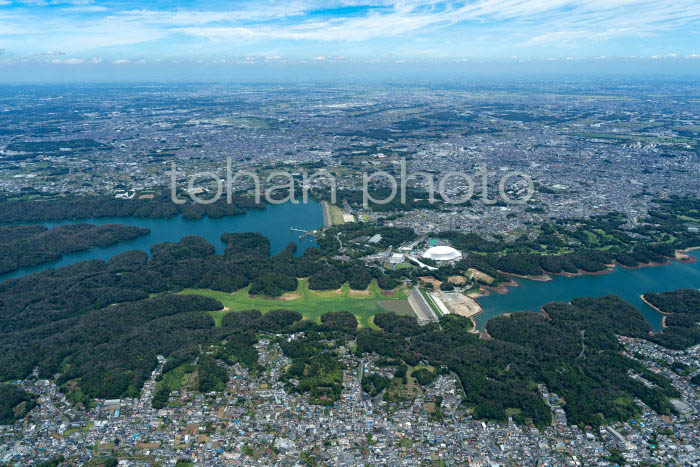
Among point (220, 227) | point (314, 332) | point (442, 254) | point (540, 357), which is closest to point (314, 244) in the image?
point (220, 227)

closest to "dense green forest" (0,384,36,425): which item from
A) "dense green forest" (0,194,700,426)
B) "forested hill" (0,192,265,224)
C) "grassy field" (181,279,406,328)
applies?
"dense green forest" (0,194,700,426)

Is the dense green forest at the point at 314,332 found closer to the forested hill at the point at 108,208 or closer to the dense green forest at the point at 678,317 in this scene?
the dense green forest at the point at 678,317

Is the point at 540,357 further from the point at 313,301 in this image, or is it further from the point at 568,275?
the point at 313,301

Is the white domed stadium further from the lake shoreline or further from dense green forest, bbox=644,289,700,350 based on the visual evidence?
dense green forest, bbox=644,289,700,350

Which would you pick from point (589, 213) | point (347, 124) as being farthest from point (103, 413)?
point (347, 124)

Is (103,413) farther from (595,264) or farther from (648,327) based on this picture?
(595,264)

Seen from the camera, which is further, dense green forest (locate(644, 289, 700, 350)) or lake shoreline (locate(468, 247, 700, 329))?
lake shoreline (locate(468, 247, 700, 329))
